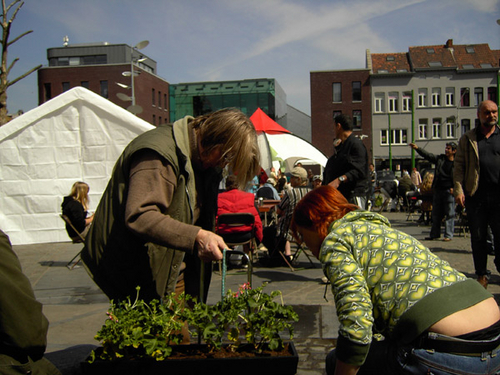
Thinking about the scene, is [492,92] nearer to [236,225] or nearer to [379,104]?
[379,104]

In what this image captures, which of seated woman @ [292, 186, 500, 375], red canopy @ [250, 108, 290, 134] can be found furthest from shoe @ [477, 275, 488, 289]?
red canopy @ [250, 108, 290, 134]

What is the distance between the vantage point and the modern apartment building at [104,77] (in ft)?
180

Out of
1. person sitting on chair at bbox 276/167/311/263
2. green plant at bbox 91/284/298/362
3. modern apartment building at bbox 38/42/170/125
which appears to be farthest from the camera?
modern apartment building at bbox 38/42/170/125

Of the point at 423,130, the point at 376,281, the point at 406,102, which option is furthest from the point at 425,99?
the point at 376,281

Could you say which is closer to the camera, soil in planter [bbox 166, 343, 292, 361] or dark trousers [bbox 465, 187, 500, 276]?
soil in planter [bbox 166, 343, 292, 361]

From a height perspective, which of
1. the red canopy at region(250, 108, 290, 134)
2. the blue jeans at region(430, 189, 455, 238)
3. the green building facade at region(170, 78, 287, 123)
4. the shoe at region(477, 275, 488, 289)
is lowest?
the shoe at region(477, 275, 488, 289)

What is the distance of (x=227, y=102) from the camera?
195 ft

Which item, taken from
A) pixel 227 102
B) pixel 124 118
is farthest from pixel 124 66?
pixel 124 118

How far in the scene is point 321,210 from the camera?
2.30m

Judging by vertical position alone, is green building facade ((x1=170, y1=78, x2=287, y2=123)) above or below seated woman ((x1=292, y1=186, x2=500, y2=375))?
above

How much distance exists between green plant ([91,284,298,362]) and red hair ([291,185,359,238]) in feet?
1.31

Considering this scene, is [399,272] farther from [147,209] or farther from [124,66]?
[124,66]

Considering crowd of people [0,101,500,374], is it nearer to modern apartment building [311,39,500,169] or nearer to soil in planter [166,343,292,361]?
soil in planter [166,343,292,361]

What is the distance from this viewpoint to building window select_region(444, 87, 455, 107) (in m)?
57.3
